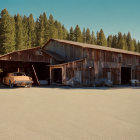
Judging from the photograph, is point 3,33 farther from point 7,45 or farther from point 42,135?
point 42,135

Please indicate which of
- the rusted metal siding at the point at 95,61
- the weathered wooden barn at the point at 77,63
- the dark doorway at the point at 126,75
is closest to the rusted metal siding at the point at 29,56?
the weathered wooden barn at the point at 77,63

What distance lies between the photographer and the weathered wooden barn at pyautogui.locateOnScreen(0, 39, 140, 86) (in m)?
20.5

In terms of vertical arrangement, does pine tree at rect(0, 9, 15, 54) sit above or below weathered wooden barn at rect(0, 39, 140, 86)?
above

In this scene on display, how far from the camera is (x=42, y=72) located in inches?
1117

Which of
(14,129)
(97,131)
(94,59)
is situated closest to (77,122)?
(97,131)

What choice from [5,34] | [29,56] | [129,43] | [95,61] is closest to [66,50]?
[95,61]

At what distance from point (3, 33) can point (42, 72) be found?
891 inches

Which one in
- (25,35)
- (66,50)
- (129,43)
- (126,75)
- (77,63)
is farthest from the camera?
(129,43)

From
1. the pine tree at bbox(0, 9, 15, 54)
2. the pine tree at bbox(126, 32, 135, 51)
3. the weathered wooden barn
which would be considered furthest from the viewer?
the pine tree at bbox(126, 32, 135, 51)

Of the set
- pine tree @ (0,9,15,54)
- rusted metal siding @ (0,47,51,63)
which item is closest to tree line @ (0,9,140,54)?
pine tree @ (0,9,15,54)

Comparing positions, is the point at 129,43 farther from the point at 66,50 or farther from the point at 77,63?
the point at 77,63

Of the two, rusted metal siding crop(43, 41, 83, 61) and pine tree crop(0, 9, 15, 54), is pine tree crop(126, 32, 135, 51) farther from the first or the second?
rusted metal siding crop(43, 41, 83, 61)

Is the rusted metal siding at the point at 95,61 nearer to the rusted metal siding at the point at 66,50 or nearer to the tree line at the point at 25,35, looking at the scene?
the rusted metal siding at the point at 66,50

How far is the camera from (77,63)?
67.3 feet
